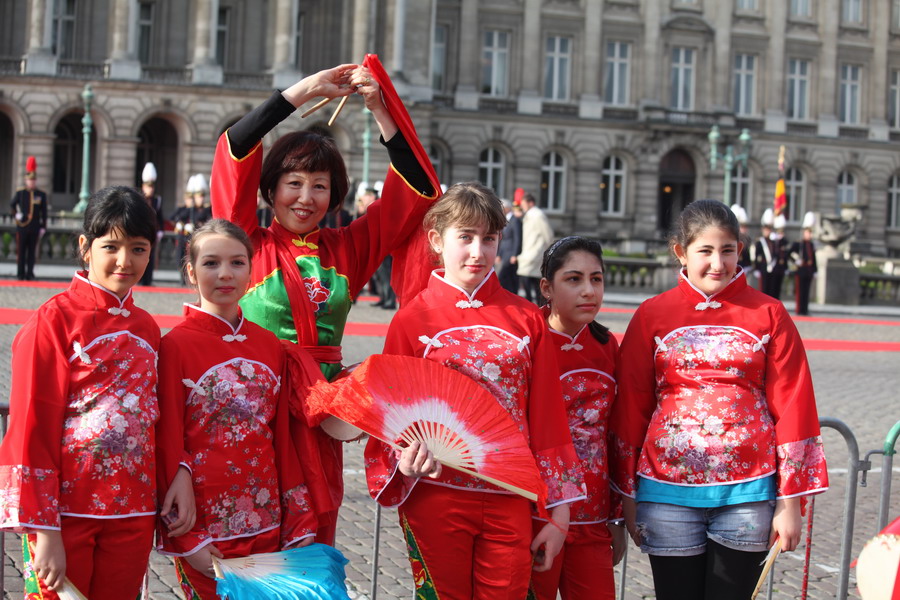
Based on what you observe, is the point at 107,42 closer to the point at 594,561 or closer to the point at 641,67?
the point at 641,67

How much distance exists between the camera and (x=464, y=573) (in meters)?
3.66

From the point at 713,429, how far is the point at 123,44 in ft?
137

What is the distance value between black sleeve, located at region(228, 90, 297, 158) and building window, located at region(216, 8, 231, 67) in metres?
45.2

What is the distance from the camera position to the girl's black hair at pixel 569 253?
4.02 m

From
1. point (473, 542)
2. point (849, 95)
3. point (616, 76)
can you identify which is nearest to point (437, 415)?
point (473, 542)

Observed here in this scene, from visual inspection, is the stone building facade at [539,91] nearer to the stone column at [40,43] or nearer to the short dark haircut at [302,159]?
the stone column at [40,43]

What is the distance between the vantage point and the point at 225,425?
11.7 ft

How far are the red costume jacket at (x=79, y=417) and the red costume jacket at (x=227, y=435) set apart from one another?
3.2 inches

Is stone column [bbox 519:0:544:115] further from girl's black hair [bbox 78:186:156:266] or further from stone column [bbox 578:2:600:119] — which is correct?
girl's black hair [bbox 78:186:156:266]

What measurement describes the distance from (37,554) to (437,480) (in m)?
1.23

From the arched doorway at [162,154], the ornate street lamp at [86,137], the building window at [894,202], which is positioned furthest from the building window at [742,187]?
the ornate street lamp at [86,137]

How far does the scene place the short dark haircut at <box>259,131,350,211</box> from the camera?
13.0 feet

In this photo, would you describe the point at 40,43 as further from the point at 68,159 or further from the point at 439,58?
the point at 439,58

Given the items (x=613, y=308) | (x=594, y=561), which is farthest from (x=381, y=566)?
(x=613, y=308)
